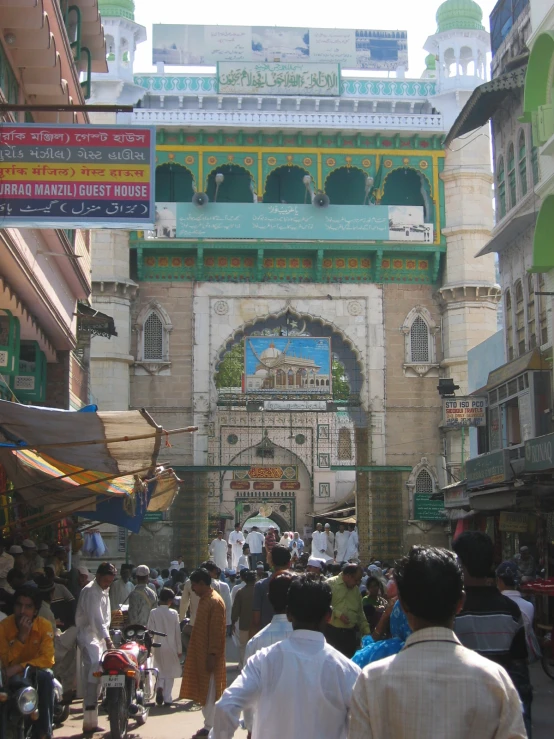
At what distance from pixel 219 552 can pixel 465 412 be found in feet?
18.0

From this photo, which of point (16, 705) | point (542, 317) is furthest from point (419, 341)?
point (16, 705)

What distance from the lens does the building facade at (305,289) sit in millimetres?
24016

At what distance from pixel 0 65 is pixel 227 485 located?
22.0m

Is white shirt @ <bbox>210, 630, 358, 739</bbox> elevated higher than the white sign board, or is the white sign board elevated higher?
the white sign board

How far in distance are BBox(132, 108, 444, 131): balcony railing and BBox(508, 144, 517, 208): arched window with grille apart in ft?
23.5

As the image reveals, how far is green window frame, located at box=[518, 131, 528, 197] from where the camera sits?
16850 millimetres

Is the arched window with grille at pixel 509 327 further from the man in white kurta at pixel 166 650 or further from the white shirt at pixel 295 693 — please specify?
the white shirt at pixel 295 693

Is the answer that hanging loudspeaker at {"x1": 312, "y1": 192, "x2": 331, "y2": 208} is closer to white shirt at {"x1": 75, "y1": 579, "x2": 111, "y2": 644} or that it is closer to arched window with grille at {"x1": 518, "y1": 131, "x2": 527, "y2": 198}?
arched window with grille at {"x1": 518, "y1": 131, "x2": 527, "y2": 198}

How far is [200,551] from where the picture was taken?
2342 centimetres

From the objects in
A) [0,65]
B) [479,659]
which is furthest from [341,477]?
[479,659]

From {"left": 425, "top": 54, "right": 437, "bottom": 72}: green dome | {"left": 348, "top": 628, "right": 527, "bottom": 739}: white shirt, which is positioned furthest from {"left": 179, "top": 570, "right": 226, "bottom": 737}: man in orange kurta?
{"left": 425, "top": 54, "right": 437, "bottom": 72}: green dome

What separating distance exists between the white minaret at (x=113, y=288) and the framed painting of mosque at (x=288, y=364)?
284 centimetres

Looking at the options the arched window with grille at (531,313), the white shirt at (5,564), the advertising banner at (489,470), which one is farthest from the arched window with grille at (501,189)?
the white shirt at (5,564)

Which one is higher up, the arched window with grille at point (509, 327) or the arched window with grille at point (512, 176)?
the arched window with grille at point (512, 176)
